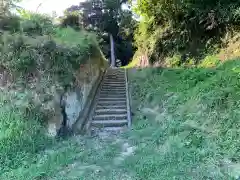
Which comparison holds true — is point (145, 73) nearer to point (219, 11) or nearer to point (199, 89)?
point (219, 11)

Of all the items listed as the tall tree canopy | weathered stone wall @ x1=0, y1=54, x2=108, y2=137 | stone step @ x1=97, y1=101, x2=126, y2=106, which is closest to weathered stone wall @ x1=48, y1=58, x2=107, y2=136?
weathered stone wall @ x1=0, y1=54, x2=108, y2=137

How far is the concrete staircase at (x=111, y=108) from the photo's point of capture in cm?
716

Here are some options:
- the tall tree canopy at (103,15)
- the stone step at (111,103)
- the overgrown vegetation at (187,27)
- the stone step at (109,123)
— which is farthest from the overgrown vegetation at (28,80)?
the tall tree canopy at (103,15)

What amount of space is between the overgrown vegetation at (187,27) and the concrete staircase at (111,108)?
245cm

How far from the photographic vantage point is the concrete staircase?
7.16 m

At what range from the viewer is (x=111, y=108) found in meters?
8.16

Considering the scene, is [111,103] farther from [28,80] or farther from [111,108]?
[28,80]

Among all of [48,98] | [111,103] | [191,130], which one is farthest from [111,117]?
[191,130]

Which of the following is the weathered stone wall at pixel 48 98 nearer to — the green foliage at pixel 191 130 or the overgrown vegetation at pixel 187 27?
the green foliage at pixel 191 130

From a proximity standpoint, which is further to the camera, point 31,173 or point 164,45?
point 164,45

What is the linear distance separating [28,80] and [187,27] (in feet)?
21.7

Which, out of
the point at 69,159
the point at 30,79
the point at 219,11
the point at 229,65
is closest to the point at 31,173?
the point at 69,159

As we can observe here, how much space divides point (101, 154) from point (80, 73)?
3.18 m

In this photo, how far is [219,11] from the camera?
8359 mm
